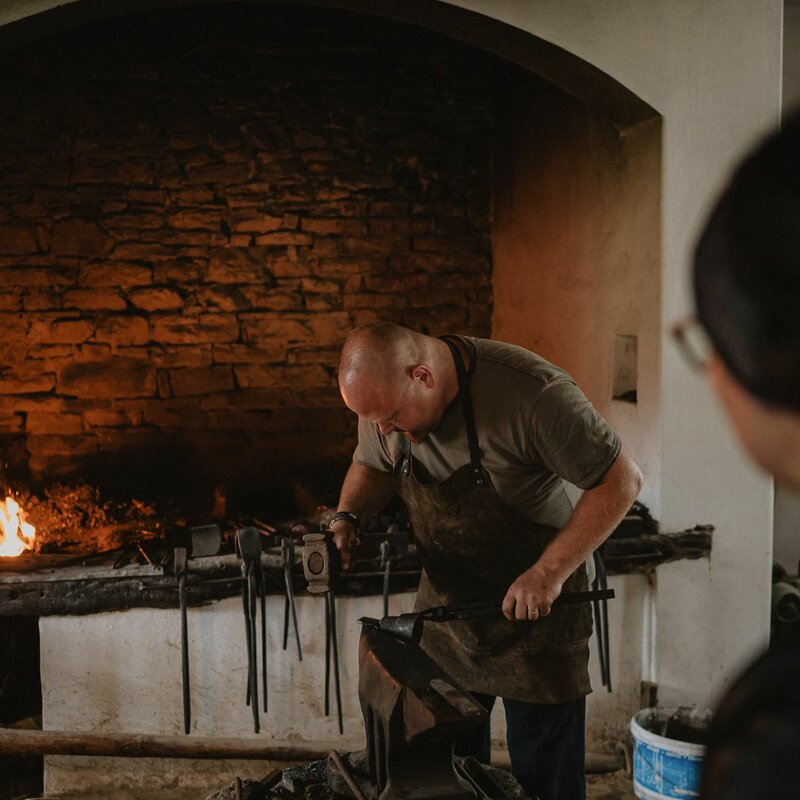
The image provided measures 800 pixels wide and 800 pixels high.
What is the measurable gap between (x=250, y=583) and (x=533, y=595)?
1.34m

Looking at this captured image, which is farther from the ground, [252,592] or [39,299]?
[39,299]

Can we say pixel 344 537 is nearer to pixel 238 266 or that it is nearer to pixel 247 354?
pixel 247 354

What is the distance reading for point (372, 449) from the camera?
2795 millimetres

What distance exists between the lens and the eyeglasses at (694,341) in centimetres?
77

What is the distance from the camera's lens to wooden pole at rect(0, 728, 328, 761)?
10.6 feet

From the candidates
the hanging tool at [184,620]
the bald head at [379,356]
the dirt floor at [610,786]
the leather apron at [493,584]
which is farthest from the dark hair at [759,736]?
the dirt floor at [610,786]

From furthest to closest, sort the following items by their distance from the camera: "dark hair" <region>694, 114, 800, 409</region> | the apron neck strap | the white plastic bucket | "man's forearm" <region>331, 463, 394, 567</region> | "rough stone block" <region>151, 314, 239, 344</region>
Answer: "rough stone block" <region>151, 314, 239, 344</region>
the white plastic bucket
"man's forearm" <region>331, 463, 394, 567</region>
the apron neck strap
"dark hair" <region>694, 114, 800, 409</region>

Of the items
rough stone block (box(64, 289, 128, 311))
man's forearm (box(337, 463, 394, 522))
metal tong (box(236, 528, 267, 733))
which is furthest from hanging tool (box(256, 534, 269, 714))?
rough stone block (box(64, 289, 128, 311))

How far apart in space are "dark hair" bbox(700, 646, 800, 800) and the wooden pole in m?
2.77

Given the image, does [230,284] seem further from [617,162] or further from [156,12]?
[617,162]

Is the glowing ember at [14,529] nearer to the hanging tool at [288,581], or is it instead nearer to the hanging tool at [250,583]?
the hanging tool at [250,583]

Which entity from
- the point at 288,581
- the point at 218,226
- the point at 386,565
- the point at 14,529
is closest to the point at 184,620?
the point at 288,581

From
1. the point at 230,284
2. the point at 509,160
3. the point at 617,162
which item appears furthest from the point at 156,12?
the point at 617,162

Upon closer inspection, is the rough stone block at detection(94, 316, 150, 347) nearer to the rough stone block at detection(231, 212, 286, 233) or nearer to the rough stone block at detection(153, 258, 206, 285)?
the rough stone block at detection(153, 258, 206, 285)
